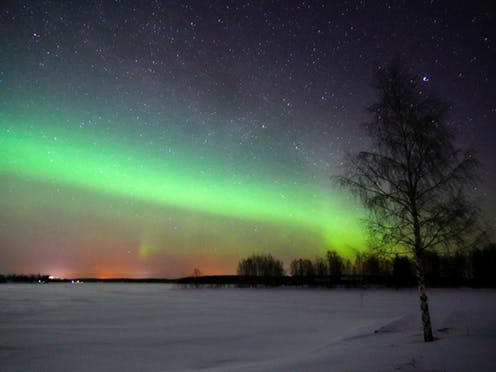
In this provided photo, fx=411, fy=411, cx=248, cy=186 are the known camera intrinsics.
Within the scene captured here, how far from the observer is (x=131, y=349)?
20344 mm

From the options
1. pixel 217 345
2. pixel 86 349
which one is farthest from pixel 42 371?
pixel 217 345

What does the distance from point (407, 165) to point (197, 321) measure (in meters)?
22.8

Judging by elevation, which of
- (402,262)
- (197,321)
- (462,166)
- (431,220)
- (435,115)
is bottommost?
(197,321)

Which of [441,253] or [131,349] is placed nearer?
[441,253]

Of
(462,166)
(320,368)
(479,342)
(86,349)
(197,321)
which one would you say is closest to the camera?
(320,368)

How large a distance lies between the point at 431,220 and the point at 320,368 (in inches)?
314

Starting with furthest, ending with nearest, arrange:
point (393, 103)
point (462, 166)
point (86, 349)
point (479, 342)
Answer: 1. point (86, 349)
2. point (393, 103)
3. point (462, 166)
4. point (479, 342)

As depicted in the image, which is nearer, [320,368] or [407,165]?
[320,368]

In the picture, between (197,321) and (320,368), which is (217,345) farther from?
(197,321)

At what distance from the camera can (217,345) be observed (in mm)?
21422

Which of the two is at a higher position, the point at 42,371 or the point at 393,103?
the point at 393,103

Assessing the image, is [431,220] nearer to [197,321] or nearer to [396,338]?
[396,338]

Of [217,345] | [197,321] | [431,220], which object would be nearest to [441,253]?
[431,220]

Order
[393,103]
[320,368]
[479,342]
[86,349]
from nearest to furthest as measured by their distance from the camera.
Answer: [320,368], [479,342], [393,103], [86,349]
